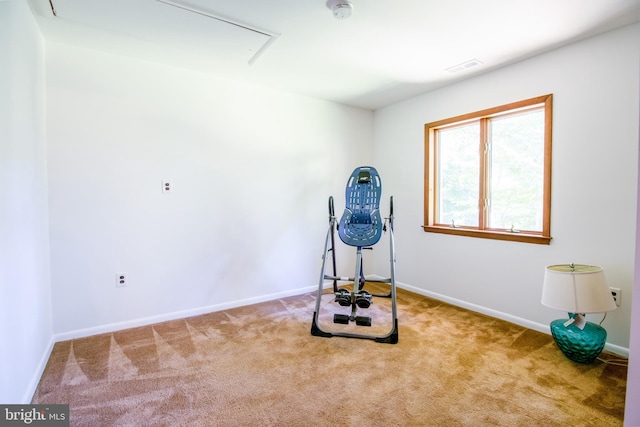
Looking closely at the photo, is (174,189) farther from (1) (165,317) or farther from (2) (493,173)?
(2) (493,173)

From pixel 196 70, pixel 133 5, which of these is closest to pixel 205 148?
pixel 196 70

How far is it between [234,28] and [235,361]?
2.33 metres

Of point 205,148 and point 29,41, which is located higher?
point 29,41

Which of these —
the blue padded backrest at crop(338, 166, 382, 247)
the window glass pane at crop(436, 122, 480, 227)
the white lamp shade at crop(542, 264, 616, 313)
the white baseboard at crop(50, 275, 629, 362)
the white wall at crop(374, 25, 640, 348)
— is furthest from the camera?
the window glass pane at crop(436, 122, 480, 227)

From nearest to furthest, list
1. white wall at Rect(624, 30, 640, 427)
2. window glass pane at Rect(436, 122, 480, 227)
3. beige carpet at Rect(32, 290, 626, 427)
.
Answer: white wall at Rect(624, 30, 640, 427), beige carpet at Rect(32, 290, 626, 427), window glass pane at Rect(436, 122, 480, 227)

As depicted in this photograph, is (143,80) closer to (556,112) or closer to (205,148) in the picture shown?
(205,148)

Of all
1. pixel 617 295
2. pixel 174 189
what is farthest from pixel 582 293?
pixel 174 189

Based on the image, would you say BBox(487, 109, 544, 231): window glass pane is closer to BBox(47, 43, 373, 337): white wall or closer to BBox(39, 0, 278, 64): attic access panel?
BBox(47, 43, 373, 337): white wall

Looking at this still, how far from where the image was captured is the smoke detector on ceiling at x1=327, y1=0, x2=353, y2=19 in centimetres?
186

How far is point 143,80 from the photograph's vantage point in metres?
2.72

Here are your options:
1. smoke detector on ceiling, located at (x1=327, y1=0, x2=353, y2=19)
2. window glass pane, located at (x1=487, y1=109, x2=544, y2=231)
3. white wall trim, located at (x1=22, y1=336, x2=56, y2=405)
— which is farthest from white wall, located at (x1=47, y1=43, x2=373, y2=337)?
window glass pane, located at (x1=487, y1=109, x2=544, y2=231)

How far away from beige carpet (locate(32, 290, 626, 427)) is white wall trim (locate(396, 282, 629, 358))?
0.10 meters

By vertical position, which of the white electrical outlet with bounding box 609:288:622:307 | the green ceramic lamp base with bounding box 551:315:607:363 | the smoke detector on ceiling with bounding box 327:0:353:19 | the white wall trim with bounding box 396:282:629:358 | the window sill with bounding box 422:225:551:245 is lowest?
the white wall trim with bounding box 396:282:629:358

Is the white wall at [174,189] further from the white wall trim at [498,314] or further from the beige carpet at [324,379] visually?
the white wall trim at [498,314]
